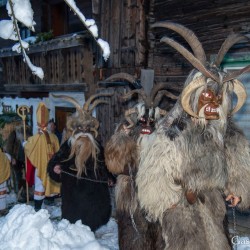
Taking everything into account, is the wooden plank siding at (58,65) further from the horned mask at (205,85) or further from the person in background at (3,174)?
the horned mask at (205,85)

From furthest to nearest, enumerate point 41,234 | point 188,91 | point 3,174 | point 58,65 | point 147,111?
point 58,65, point 3,174, point 41,234, point 147,111, point 188,91

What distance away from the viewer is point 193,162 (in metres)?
2.75

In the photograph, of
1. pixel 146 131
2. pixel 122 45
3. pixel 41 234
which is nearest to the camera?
pixel 146 131

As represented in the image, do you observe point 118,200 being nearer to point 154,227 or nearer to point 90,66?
point 154,227

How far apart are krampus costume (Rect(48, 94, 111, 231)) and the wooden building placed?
118 cm

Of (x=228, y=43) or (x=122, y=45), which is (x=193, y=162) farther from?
(x=122, y=45)

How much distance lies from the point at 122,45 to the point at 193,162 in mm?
4890

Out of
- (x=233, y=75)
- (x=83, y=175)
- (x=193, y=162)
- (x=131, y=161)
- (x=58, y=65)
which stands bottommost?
(x=83, y=175)

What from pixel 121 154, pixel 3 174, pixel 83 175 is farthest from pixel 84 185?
pixel 3 174

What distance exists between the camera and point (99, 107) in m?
7.80

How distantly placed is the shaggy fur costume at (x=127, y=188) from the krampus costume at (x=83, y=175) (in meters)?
1.04

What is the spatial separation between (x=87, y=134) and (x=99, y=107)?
125 inches

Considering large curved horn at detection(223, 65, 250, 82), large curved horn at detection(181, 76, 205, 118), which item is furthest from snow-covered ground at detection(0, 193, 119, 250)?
large curved horn at detection(223, 65, 250, 82)

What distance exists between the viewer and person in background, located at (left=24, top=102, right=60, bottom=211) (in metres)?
6.22
